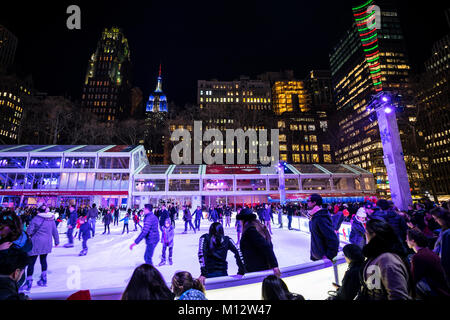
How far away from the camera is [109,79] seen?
319ft

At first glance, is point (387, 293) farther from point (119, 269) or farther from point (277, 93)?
point (277, 93)

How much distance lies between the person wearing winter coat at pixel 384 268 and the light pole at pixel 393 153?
11.6 meters

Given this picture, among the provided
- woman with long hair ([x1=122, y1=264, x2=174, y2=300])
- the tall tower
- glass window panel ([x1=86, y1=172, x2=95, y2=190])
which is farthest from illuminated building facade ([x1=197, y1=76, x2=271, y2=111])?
woman with long hair ([x1=122, y1=264, x2=174, y2=300])

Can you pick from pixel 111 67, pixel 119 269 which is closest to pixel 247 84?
pixel 111 67

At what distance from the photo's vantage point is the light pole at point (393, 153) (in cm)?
1067

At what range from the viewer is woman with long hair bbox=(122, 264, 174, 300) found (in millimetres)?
1450

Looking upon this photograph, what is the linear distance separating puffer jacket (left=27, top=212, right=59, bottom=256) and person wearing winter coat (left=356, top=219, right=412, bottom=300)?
577cm

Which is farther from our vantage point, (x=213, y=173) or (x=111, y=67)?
(x=111, y=67)

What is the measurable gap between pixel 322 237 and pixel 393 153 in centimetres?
1104

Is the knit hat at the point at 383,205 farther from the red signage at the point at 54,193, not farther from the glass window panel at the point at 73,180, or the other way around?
the glass window panel at the point at 73,180

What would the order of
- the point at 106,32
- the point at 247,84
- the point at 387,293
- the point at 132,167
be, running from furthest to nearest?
the point at 106,32
the point at 247,84
the point at 132,167
the point at 387,293
